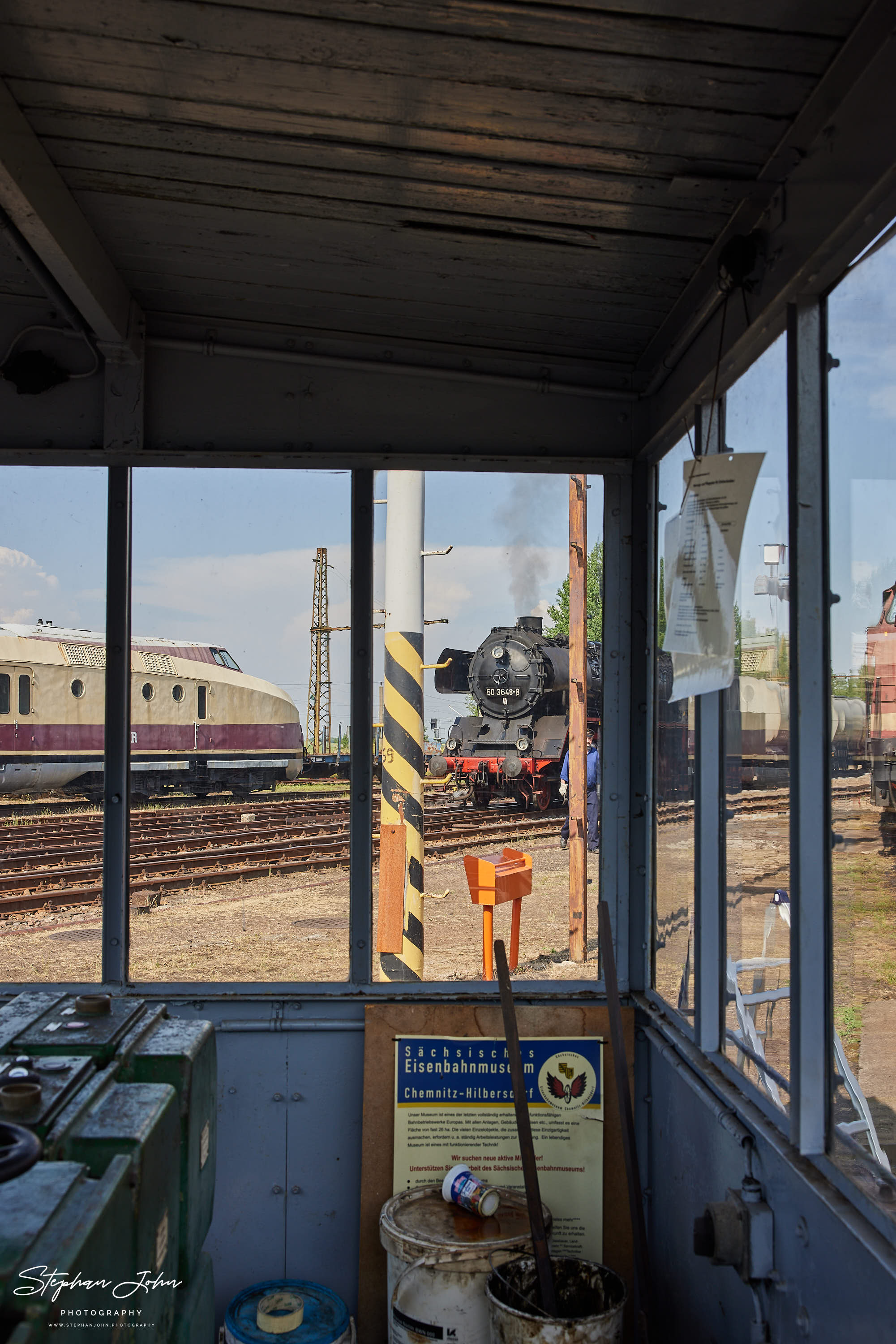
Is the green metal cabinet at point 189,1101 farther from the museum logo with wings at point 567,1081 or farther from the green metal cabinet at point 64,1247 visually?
the museum logo with wings at point 567,1081

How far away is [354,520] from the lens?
330cm

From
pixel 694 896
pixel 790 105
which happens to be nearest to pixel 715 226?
pixel 790 105

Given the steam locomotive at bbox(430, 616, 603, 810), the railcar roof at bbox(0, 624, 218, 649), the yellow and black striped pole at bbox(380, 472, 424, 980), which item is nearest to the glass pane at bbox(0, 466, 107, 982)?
the railcar roof at bbox(0, 624, 218, 649)

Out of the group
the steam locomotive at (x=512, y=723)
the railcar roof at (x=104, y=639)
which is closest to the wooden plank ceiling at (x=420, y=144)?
the railcar roof at (x=104, y=639)

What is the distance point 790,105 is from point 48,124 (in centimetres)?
155

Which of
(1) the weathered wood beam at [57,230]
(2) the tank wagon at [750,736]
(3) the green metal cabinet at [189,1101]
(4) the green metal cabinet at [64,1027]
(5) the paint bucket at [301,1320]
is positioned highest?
(1) the weathered wood beam at [57,230]

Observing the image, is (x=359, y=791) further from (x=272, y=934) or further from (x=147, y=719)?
(x=272, y=934)

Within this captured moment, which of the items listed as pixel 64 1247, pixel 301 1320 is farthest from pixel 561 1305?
pixel 64 1247

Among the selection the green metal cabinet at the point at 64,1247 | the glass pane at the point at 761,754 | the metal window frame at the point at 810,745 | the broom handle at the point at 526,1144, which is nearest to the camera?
the green metal cabinet at the point at 64,1247

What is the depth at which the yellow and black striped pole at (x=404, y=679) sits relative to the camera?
3.68 meters

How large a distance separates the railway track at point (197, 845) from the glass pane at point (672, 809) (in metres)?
2.15

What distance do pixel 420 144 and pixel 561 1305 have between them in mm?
2844

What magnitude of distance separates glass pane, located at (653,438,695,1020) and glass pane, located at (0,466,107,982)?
69.8 inches

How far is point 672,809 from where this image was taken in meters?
2.94
